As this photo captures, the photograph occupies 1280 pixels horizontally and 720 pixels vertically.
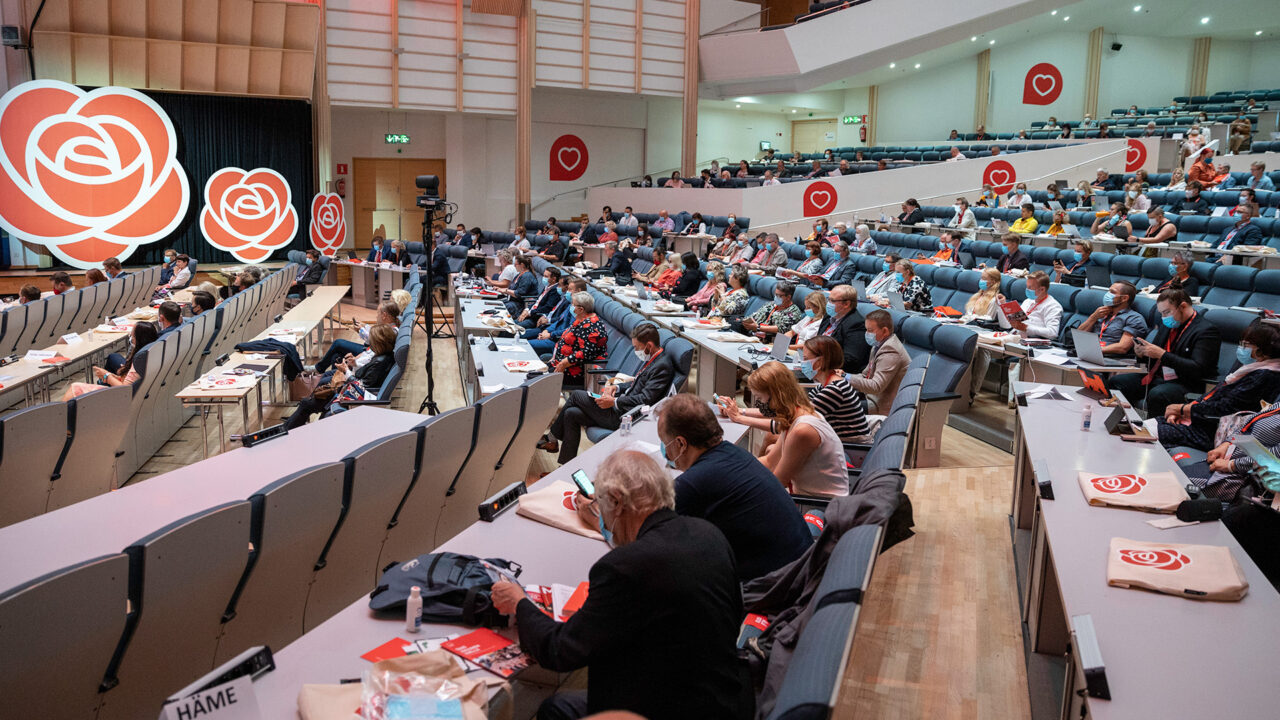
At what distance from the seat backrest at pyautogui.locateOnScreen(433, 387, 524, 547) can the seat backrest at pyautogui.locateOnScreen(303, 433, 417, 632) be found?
0.45 metres

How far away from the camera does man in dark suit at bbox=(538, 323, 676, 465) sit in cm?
534

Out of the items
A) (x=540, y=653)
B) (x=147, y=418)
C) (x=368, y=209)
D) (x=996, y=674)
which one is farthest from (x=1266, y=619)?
(x=368, y=209)

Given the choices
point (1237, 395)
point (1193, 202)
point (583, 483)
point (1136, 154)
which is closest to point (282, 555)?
point (583, 483)

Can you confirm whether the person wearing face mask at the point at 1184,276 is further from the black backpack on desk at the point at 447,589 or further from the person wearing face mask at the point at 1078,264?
the black backpack on desk at the point at 447,589

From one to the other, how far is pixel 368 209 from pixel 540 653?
62.6 ft

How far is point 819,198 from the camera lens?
1667 centimetres

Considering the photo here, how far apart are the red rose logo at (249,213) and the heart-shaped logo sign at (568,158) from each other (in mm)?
8291

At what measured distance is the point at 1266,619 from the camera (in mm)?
2213

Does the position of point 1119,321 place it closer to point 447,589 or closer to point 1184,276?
point 1184,276

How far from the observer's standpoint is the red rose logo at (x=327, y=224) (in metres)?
12.7

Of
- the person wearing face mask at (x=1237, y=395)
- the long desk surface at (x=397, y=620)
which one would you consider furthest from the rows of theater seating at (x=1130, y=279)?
the long desk surface at (x=397, y=620)

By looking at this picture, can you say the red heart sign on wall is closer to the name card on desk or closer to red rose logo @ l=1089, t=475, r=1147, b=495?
red rose logo @ l=1089, t=475, r=1147, b=495

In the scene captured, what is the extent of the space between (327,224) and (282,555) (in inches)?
438

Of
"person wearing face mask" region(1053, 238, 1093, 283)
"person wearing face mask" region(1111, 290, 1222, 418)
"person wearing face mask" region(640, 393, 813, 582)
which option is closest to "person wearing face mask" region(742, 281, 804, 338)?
"person wearing face mask" region(1111, 290, 1222, 418)
